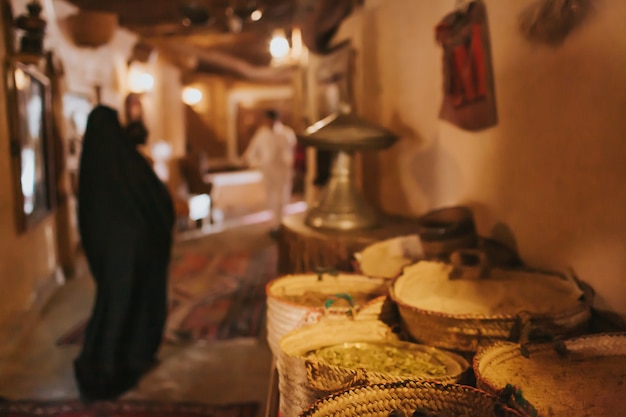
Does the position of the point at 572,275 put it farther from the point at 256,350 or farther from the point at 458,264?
the point at 256,350

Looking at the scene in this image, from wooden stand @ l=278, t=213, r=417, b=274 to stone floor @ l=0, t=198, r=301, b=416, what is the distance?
2.21ft

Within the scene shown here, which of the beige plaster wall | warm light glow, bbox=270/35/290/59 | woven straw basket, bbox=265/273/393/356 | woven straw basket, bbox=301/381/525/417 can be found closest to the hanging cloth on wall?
the beige plaster wall

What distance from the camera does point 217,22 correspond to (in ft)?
20.9

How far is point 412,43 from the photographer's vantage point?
276 cm

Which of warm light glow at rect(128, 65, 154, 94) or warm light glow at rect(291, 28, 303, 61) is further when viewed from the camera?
warm light glow at rect(291, 28, 303, 61)

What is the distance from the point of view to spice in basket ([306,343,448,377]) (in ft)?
3.64

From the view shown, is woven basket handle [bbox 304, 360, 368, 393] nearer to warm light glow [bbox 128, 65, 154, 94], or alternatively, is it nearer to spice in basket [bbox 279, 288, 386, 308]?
spice in basket [bbox 279, 288, 386, 308]

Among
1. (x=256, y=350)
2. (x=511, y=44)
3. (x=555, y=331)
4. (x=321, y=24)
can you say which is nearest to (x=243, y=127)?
(x=321, y=24)

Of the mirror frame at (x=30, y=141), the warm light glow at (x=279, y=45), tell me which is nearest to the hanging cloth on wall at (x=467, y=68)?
the mirror frame at (x=30, y=141)

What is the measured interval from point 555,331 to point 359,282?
0.62 m

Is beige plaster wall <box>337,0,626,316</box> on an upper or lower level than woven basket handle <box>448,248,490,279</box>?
upper

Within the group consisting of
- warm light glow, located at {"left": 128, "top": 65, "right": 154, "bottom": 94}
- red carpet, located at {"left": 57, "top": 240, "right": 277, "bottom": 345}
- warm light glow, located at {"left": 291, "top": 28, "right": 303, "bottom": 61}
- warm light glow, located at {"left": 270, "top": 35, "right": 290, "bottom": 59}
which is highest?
warm light glow, located at {"left": 291, "top": 28, "right": 303, "bottom": 61}

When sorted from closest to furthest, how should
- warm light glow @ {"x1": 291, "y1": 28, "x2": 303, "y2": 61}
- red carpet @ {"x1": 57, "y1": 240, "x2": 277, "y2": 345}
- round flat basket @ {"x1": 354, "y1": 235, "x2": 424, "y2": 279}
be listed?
round flat basket @ {"x1": 354, "y1": 235, "x2": 424, "y2": 279} → red carpet @ {"x1": 57, "y1": 240, "x2": 277, "y2": 345} → warm light glow @ {"x1": 291, "y1": 28, "x2": 303, "y2": 61}

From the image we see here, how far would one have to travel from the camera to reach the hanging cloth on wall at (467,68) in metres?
1.98
